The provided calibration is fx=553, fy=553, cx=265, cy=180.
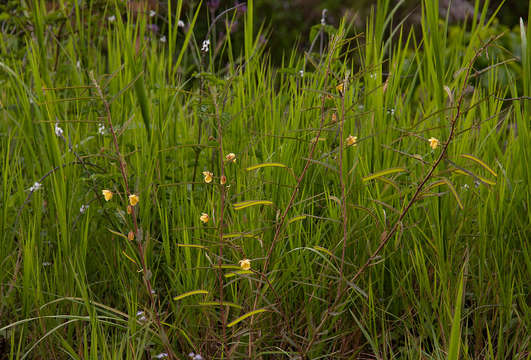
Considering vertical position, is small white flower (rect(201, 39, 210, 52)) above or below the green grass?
above

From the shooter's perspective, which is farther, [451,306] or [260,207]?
[260,207]

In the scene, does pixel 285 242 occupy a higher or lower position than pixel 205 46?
lower

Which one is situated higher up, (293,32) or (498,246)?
(498,246)

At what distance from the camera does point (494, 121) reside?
1.83 metres

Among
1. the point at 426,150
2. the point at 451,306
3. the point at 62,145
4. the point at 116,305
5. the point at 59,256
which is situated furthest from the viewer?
the point at 62,145

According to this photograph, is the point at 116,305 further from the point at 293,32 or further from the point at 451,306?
the point at 293,32

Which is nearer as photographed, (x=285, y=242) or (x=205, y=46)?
(x=285, y=242)

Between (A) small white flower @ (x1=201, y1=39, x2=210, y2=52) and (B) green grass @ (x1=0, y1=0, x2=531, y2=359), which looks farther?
(A) small white flower @ (x1=201, y1=39, x2=210, y2=52)

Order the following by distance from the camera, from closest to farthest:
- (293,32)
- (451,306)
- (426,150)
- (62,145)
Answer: (451,306) → (426,150) → (62,145) → (293,32)

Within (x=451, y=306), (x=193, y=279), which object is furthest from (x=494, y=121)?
(x=193, y=279)

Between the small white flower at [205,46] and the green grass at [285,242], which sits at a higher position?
the small white flower at [205,46]

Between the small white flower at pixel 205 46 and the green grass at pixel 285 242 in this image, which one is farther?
the small white flower at pixel 205 46

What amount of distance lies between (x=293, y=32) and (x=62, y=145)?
5654mm

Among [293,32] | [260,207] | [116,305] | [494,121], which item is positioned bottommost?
[293,32]
